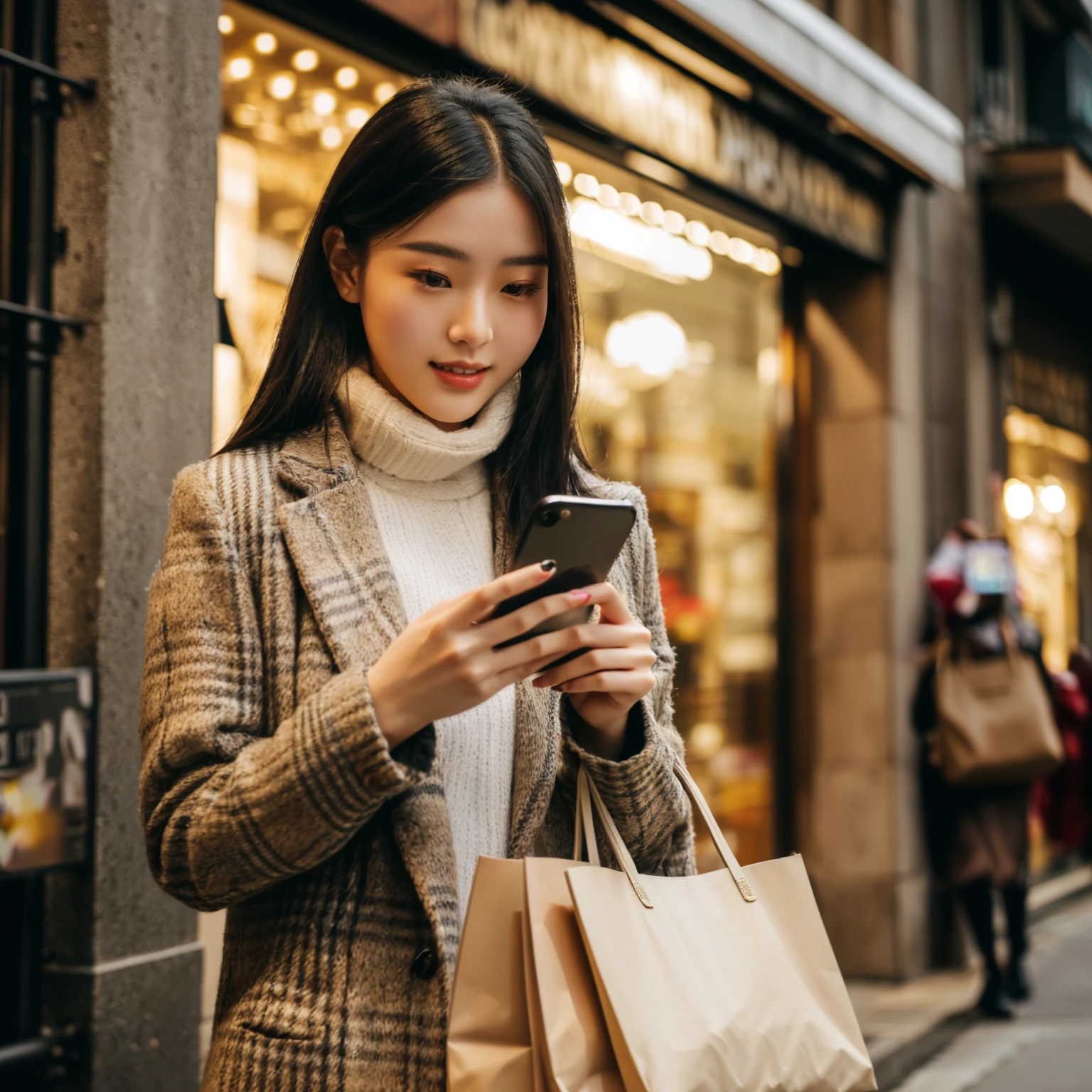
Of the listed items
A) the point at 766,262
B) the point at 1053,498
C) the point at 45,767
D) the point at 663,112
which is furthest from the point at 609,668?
the point at 1053,498

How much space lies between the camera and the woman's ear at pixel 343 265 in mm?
1686

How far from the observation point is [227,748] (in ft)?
4.77

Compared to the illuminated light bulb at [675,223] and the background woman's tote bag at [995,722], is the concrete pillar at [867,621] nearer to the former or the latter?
the background woman's tote bag at [995,722]

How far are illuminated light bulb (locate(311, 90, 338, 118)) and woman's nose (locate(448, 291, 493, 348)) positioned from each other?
2975 millimetres

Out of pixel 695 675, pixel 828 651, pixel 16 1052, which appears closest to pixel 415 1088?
pixel 16 1052

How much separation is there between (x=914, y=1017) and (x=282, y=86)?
15.2 ft

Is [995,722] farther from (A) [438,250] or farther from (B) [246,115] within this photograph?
→ (A) [438,250]

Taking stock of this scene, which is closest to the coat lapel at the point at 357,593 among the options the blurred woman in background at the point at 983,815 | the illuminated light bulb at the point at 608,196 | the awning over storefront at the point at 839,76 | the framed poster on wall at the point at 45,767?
the framed poster on wall at the point at 45,767

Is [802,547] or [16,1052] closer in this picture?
[16,1052]

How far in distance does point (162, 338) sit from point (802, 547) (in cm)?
457

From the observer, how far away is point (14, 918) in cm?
286

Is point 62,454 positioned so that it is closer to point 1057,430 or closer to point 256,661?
point 256,661

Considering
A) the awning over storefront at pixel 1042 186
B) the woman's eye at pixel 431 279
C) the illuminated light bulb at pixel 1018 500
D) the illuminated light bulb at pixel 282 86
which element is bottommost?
the woman's eye at pixel 431 279

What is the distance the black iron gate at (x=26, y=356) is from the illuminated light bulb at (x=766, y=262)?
14.3ft
